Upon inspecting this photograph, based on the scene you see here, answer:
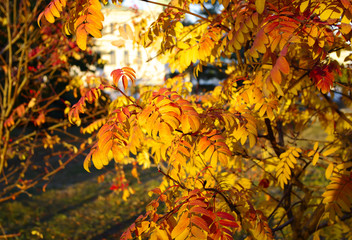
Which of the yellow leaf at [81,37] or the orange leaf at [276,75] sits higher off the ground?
the yellow leaf at [81,37]

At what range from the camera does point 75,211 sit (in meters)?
8.36

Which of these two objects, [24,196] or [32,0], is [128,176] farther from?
[32,0]

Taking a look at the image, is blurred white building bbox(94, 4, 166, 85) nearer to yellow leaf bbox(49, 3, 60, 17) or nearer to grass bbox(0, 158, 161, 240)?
yellow leaf bbox(49, 3, 60, 17)

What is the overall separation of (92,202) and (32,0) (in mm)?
5478

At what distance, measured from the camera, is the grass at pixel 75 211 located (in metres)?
7.12

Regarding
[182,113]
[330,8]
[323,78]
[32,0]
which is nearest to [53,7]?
[182,113]

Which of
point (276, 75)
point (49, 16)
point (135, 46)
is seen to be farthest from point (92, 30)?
point (135, 46)

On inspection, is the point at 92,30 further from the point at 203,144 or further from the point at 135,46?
the point at 135,46

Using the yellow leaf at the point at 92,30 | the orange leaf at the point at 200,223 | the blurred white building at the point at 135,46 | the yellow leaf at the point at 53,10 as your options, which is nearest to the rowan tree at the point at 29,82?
the blurred white building at the point at 135,46

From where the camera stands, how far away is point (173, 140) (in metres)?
2.02

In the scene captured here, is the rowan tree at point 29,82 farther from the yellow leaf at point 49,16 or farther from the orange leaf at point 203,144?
the orange leaf at point 203,144

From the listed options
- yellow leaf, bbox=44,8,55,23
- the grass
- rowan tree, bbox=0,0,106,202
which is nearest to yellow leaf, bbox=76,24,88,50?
yellow leaf, bbox=44,8,55,23

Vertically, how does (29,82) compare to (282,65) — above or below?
above

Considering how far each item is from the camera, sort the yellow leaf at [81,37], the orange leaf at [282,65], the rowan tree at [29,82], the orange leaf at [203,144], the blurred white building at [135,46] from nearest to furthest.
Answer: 1. the orange leaf at [282,65]
2. the yellow leaf at [81,37]
3. the orange leaf at [203,144]
4. the blurred white building at [135,46]
5. the rowan tree at [29,82]
